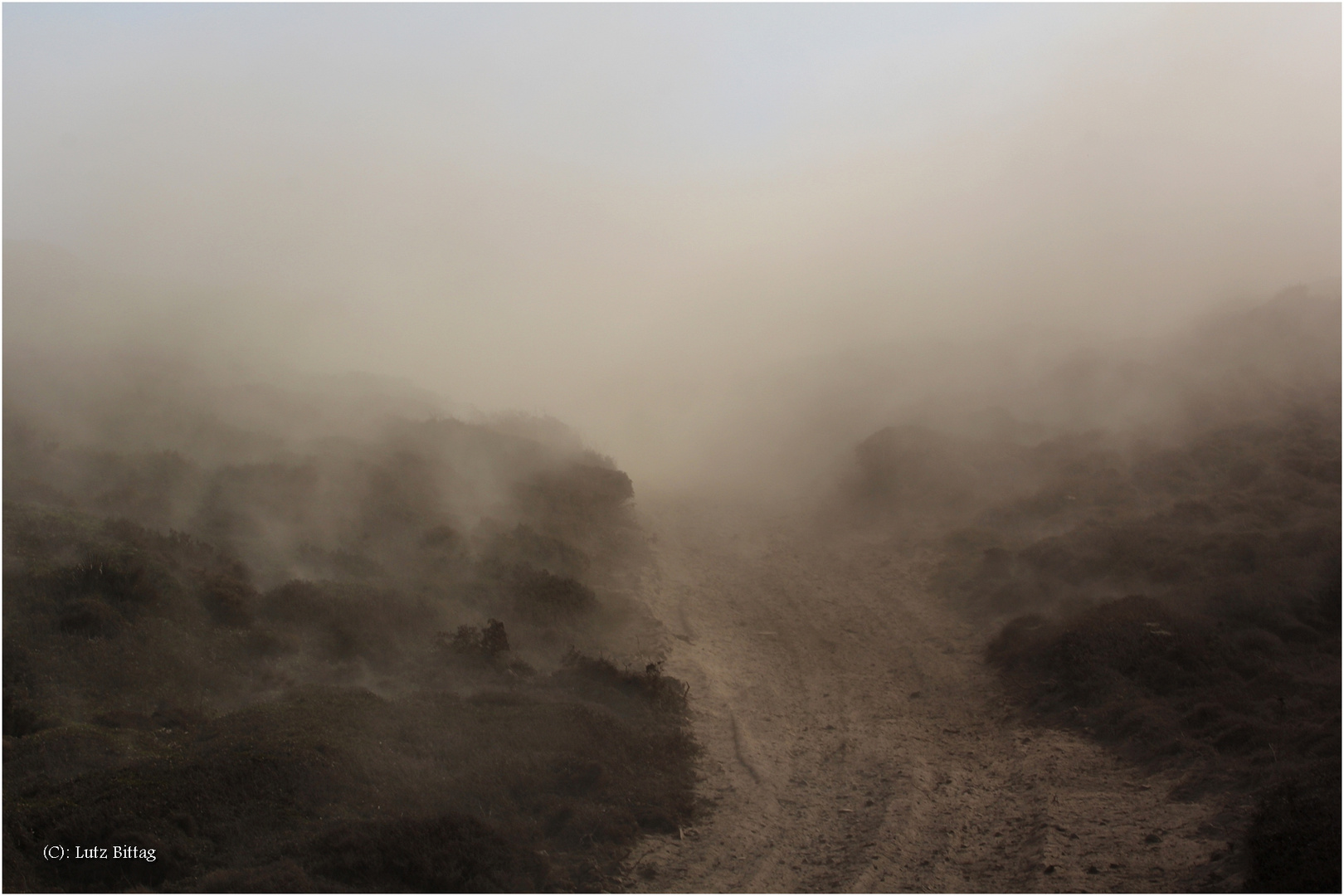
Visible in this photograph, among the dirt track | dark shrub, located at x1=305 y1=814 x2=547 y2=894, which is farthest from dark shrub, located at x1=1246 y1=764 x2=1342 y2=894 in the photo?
dark shrub, located at x1=305 y1=814 x2=547 y2=894

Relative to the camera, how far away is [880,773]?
44.0 feet

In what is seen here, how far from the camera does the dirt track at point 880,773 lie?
10.0 metres

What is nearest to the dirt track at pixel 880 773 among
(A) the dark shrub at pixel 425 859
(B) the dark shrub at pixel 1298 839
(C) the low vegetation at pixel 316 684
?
(B) the dark shrub at pixel 1298 839

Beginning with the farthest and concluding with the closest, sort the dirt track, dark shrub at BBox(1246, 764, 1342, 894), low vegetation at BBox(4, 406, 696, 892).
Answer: the dirt track, low vegetation at BBox(4, 406, 696, 892), dark shrub at BBox(1246, 764, 1342, 894)

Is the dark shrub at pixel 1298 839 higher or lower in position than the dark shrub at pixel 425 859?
higher

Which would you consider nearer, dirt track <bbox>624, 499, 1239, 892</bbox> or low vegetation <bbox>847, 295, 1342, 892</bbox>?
dirt track <bbox>624, 499, 1239, 892</bbox>

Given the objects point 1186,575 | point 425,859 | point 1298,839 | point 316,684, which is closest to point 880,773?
point 1298,839

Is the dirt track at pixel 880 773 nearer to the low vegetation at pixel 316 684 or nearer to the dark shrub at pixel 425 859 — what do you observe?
the low vegetation at pixel 316 684

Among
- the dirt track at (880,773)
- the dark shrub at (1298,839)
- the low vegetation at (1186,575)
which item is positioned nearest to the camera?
the dark shrub at (1298,839)

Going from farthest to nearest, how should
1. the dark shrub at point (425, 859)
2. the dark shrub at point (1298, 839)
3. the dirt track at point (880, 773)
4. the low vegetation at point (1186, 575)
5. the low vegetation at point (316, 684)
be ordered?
the low vegetation at point (1186, 575) → the dirt track at point (880, 773) → the low vegetation at point (316, 684) → the dark shrub at point (425, 859) → the dark shrub at point (1298, 839)

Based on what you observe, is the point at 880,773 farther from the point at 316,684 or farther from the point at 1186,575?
the point at 1186,575

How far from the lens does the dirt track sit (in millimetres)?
10039

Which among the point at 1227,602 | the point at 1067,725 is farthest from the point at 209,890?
the point at 1227,602

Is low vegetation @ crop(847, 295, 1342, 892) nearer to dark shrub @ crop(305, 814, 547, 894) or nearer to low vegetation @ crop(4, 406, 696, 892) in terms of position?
low vegetation @ crop(4, 406, 696, 892)
